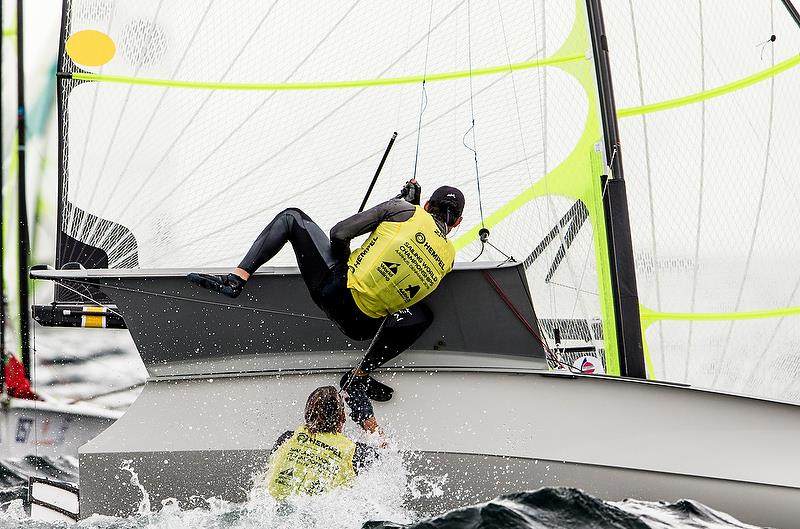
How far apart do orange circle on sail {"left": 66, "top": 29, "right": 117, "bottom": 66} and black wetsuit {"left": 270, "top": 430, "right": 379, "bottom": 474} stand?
1909mm

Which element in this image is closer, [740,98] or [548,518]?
[548,518]

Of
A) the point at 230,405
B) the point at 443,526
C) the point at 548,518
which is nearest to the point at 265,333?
the point at 230,405

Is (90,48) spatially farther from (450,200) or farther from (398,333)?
(398,333)

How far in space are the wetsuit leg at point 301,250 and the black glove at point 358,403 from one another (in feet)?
1.00

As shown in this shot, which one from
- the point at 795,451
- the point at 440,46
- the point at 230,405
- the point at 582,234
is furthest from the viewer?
the point at 440,46

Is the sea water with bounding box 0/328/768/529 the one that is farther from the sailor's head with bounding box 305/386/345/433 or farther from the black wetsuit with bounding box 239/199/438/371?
the black wetsuit with bounding box 239/199/438/371

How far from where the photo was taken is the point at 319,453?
2.69m

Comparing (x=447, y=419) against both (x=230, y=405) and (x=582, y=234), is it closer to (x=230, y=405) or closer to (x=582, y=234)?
(x=230, y=405)

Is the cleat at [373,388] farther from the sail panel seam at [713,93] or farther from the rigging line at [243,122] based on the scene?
the sail panel seam at [713,93]

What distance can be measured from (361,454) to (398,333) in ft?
1.31

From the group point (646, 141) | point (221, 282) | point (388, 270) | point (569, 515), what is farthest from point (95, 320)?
point (646, 141)

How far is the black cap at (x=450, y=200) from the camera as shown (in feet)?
10.0

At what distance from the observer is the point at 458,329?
118 inches

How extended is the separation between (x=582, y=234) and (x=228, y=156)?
1452mm
